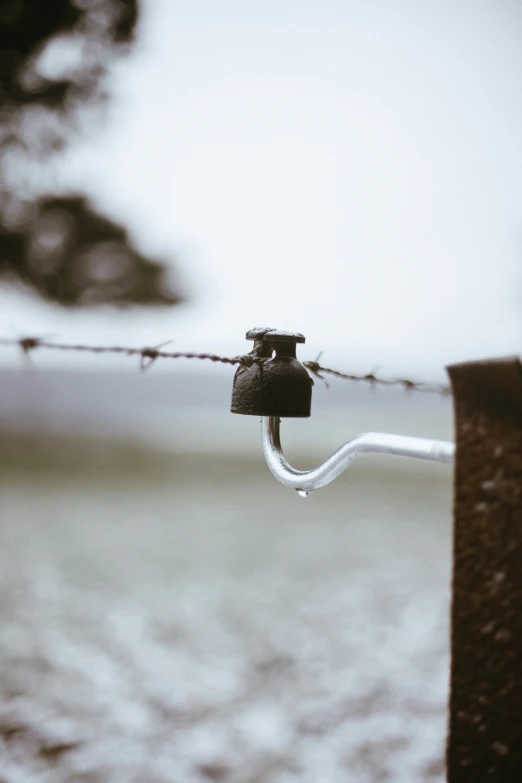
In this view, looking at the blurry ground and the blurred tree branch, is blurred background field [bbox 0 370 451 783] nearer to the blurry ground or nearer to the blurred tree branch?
the blurry ground

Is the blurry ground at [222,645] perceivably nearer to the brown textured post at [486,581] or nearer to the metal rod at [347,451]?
the metal rod at [347,451]

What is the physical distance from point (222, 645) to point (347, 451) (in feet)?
15.1

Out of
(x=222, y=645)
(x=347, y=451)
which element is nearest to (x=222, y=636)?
(x=222, y=645)

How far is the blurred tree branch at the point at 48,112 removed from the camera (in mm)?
6281

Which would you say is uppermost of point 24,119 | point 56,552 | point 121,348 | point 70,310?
point 24,119

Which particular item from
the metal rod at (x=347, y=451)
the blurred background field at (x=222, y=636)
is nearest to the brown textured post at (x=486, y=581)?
the metal rod at (x=347, y=451)

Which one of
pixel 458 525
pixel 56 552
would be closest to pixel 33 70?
pixel 56 552

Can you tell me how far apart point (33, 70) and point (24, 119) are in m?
0.47

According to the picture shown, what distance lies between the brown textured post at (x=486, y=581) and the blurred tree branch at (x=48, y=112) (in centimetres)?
661

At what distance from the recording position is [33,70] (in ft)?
21.3

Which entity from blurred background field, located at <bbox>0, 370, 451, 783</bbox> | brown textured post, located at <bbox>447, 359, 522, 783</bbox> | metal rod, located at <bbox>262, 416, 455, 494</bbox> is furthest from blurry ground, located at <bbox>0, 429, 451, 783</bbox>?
brown textured post, located at <bbox>447, 359, 522, 783</bbox>

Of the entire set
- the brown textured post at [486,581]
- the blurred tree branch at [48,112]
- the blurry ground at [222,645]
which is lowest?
the blurry ground at [222,645]

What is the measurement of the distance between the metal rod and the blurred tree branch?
621 cm

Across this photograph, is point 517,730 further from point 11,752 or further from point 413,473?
point 413,473
